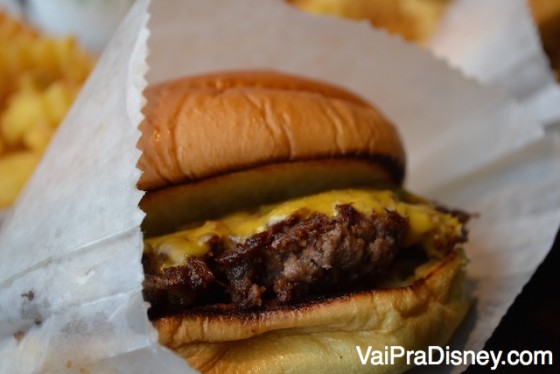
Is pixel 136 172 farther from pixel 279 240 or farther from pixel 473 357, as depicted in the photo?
pixel 473 357

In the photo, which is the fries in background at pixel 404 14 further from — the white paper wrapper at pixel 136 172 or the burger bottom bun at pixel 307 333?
the burger bottom bun at pixel 307 333

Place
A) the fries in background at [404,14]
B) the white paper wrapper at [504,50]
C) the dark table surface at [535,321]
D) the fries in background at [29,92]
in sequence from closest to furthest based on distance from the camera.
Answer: the dark table surface at [535,321]
the fries in background at [29,92]
the white paper wrapper at [504,50]
the fries in background at [404,14]

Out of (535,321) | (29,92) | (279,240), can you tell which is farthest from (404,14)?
(279,240)

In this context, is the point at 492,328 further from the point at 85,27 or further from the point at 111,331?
the point at 85,27

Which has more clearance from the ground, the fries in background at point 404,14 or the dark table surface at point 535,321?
the fries in background at point 404,14

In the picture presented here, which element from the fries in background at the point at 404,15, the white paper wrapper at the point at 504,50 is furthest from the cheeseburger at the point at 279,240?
the fries in background at the point at 404,15

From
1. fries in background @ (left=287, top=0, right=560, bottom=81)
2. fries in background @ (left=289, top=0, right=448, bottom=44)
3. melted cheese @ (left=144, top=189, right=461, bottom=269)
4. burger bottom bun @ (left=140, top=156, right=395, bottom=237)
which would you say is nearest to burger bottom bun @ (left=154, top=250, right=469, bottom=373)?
melted cheese @ (left=144, top=189, right=461, bottom=269)
